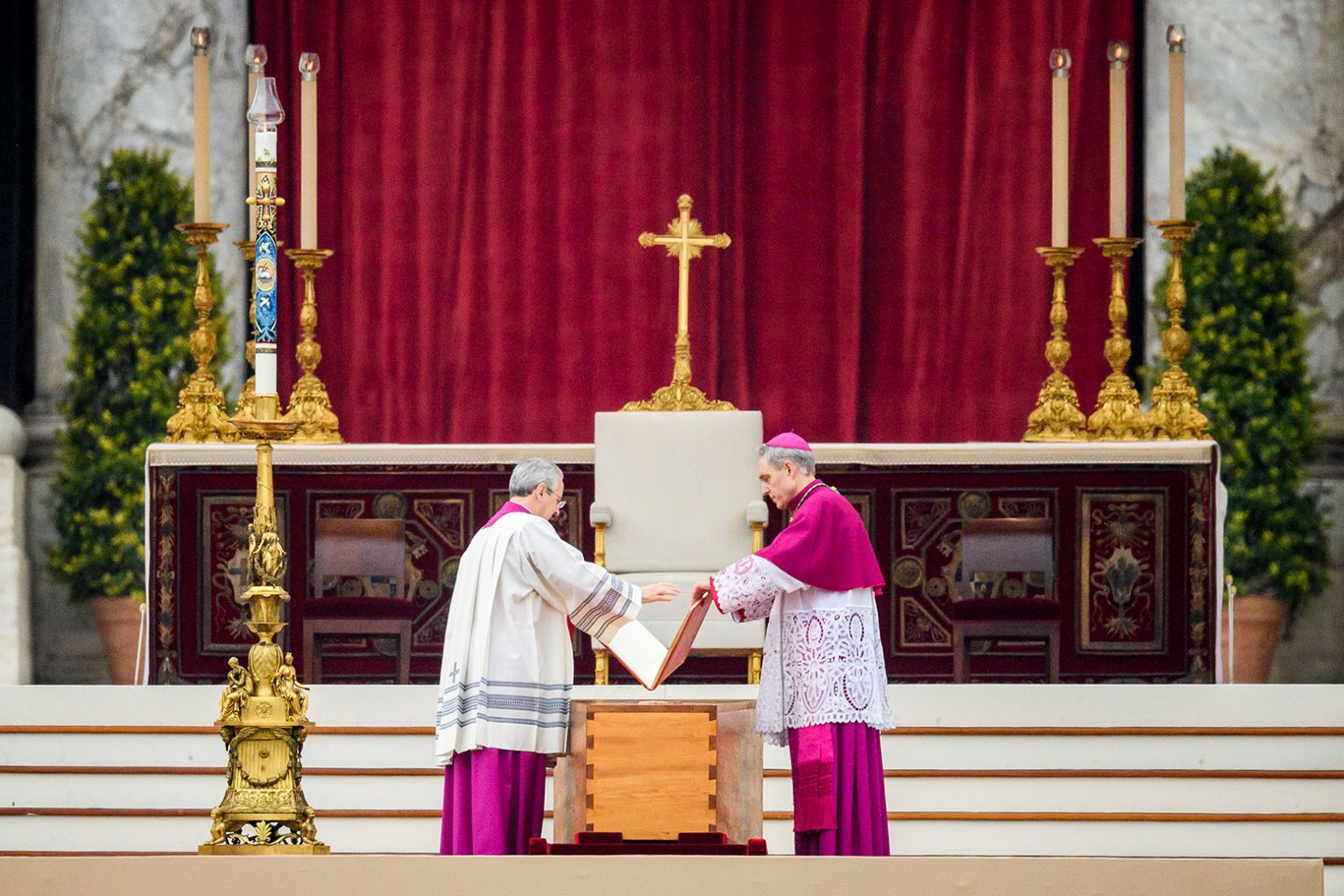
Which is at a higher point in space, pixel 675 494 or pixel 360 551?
pixel 675 494

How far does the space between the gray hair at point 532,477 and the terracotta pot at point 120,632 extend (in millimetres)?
4489

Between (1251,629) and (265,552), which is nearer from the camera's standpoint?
(265,552)

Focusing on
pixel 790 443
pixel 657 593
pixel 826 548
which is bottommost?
pixel 657 593

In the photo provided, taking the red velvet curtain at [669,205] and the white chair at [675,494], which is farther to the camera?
the red velvet curtain at [669,205]

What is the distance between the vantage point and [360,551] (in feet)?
26.8

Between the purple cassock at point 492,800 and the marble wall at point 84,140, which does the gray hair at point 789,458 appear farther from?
the marble wall at point 84,140

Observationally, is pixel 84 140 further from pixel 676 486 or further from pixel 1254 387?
pixel 1254 387

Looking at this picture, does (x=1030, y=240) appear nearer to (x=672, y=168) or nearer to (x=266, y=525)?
(x=672, y=168)

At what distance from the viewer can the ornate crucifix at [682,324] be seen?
838cm

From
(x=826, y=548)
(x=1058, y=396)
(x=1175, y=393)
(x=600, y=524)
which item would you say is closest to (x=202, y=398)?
(x=600, y=524)

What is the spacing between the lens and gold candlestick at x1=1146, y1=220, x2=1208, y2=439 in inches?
321

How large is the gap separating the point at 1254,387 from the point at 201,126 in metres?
4.83

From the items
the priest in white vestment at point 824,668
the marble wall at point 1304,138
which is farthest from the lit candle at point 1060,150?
the priest in white vestment at point 824,668

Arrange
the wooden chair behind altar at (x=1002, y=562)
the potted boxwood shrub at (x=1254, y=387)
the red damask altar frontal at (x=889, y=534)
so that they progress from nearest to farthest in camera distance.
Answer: the wooden chair behind altar at (x=1002, y=562) < the red damask altar frontal at (x=889, y=534) < the potted boxwood shrub at (x=1254, y=387)
